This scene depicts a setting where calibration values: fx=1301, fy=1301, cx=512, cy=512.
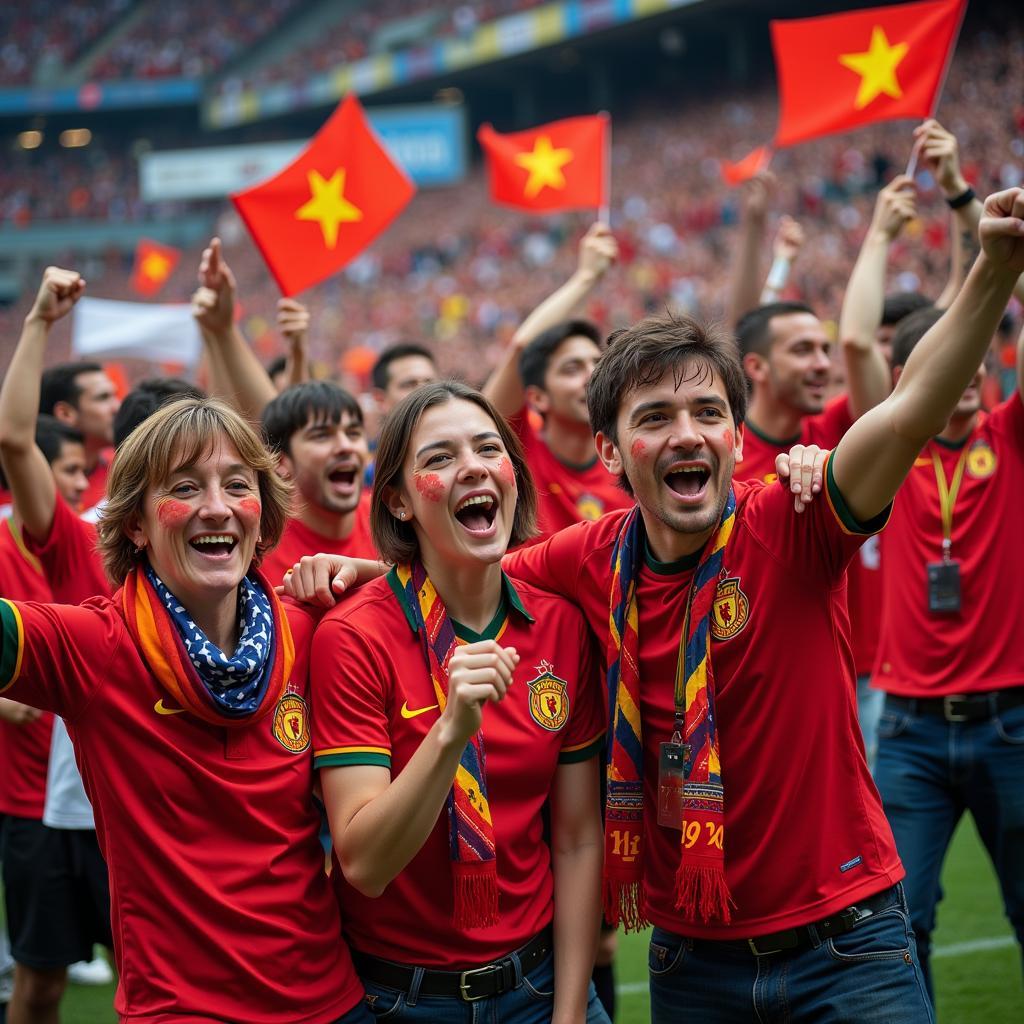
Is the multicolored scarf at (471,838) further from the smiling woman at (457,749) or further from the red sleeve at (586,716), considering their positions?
the red sleeve at (586,716)

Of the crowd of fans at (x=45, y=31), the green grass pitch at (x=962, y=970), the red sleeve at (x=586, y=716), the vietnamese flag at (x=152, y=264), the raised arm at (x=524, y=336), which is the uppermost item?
the crowd of fans at (x=45, y=31)

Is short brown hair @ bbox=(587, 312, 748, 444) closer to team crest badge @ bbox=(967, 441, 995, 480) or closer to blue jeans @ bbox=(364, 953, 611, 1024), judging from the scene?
blue jeans @ bbox=(364, 953, 611, 1024)

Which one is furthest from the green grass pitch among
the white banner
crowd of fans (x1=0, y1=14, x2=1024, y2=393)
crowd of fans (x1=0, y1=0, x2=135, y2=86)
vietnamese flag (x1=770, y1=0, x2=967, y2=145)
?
crowd of fans (x1=0, y1=0, x2=135, y2=86)

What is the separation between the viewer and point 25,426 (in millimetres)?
3676

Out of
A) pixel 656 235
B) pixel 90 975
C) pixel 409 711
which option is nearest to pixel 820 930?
pixel 409 711

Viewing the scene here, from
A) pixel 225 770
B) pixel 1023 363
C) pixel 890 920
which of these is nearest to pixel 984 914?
pixel 1023 363

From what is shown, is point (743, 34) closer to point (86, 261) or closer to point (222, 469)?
point (86, 261)

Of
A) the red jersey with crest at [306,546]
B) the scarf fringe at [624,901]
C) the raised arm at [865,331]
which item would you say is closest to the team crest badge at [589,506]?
the red jersey with crest at [306,546]

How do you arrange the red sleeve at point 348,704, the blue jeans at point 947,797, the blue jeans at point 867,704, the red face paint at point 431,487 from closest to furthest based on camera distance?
the red sleeve at point 348,704
the red face paint at point 431,487
the blue jeans at point 947,797
the blue jeans at point 867,704

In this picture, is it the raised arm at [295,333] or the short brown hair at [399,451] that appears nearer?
the short brown hair at [399,451]

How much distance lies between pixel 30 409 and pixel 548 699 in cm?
186

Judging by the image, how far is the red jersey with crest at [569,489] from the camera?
4965mm

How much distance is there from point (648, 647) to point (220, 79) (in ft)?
136

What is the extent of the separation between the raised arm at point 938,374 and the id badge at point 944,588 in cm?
169
